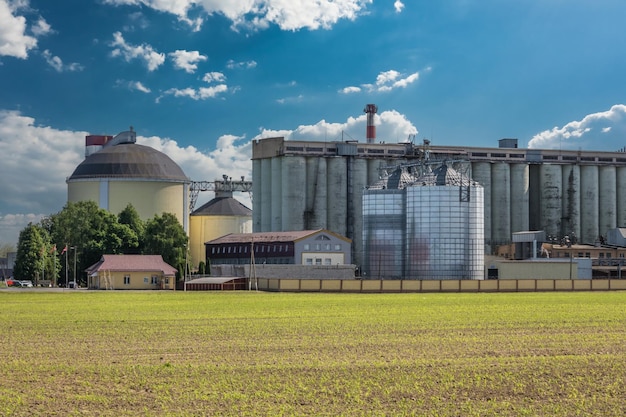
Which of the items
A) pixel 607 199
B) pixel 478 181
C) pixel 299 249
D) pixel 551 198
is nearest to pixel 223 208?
pixel 478 181

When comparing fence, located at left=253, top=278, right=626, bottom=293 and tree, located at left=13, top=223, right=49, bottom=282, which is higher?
tree, located at left=13, top=223, right=49, bottom=282

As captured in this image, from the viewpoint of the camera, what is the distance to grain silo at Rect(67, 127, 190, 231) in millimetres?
166375

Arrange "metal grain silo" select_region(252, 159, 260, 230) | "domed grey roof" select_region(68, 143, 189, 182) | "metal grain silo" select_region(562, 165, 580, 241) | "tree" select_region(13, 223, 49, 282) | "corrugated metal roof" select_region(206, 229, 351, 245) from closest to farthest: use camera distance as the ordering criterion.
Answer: "corrugated metal roof" select_region(206, 229, 351, 245)
"tree" select_region(13, 223, 49, 282)
"domed grey roof" select_region(68, 143, 189, 182)
"metal grain silo" select_region(252, 159, 260, 230)
"metal grain silo" select_region(562, 165, 580, 241)

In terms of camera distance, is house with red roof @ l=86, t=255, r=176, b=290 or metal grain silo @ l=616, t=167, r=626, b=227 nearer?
house with red roof @ l=86, t=255, r=176, b=290

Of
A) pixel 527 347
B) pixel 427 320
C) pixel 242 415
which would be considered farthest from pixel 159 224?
pixel 242 415

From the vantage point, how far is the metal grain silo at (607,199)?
177 meters

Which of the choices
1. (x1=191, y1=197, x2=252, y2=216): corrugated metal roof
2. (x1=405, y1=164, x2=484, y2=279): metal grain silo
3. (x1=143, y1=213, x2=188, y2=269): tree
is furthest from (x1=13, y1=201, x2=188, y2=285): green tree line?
(x1=191, y1=197, x2=252, y2=216): corrugated metal roof

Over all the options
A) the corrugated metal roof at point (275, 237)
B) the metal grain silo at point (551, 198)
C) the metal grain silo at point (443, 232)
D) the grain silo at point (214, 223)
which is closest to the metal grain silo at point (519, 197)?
the metal grain silo at point (551, 198)

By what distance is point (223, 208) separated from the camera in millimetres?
185000

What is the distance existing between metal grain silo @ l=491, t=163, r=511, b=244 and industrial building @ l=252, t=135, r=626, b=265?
180mm

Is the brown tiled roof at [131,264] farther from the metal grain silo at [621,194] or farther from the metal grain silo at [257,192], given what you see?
the metal grain silo at [621,194]

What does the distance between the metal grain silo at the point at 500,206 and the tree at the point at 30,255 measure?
78.5m

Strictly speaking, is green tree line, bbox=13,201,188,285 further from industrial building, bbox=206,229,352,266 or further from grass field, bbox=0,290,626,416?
grass field, bbox=0,290,626,416

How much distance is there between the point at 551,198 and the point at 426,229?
47.5 metres
